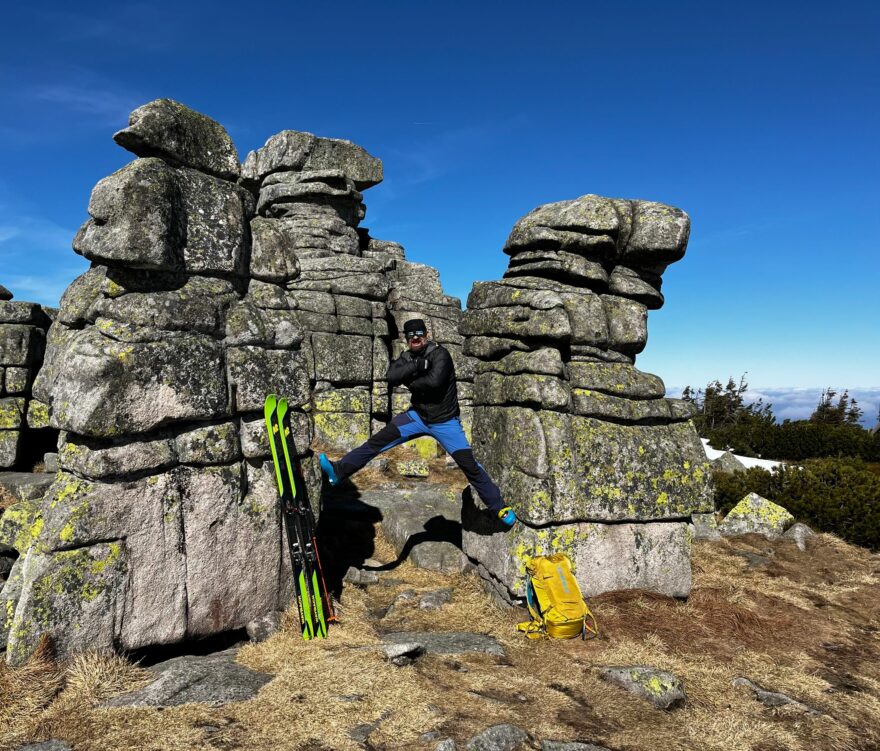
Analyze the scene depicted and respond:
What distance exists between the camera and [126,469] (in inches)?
310

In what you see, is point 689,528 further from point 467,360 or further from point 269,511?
point 467,360

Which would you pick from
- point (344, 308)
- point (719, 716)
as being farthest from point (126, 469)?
point (344, 308)

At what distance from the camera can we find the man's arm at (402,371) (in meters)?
10.4

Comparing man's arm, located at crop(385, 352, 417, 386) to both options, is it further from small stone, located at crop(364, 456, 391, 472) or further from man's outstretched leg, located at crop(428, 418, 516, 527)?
small stone, located at crop(364, 456, 391, 472)

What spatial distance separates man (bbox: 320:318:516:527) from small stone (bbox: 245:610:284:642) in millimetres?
→ 2535

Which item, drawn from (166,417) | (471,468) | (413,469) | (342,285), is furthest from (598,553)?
(342,285)

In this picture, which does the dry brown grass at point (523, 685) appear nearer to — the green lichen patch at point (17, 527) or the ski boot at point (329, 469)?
the ski boot at point (329, 469)

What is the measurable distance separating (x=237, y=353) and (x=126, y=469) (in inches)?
90.6

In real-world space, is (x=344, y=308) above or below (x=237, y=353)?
above

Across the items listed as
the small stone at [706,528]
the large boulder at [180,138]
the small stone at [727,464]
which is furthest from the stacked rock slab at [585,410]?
the small stone at [727,464]

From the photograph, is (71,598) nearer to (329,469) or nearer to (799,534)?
(329,469)

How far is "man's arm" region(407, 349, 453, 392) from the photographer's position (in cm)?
1045

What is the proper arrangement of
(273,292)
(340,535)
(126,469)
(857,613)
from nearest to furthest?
(126,469)
(273,292)
(857,613)
(340,535)

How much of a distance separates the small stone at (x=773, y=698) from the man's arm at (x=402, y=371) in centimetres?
680
